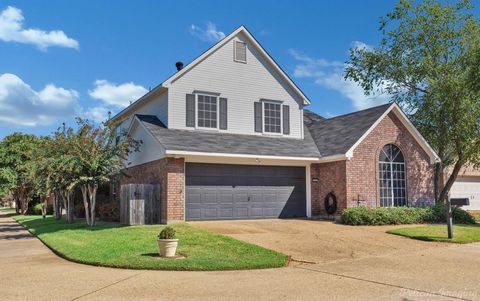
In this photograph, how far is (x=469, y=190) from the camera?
31562mm

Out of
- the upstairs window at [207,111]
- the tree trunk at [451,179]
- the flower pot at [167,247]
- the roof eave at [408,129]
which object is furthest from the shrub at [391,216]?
the flower pot at [167,247]

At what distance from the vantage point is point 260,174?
20.7 metres

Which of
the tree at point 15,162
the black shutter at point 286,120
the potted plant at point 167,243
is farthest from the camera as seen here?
the tree at point 15,162

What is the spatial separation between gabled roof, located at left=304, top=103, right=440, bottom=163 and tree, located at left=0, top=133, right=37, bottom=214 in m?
25.7

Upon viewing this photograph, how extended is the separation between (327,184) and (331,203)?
93 centimetres

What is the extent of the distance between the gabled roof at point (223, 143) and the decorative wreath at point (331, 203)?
1845mm

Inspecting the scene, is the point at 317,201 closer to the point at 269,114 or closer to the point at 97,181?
the point at 269,114

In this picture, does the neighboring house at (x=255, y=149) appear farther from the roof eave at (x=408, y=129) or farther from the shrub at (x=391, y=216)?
the shrub at (x=391, y=216)

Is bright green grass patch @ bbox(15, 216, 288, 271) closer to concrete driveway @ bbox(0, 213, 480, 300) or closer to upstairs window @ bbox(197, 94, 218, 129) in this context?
concrete driveway @ bbox(0, 213, 480, 300)

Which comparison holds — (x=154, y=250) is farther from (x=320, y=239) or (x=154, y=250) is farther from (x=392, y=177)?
(x=392, y=177)

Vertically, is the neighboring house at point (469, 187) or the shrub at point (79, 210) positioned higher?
the neighboring house at point (469, 187)

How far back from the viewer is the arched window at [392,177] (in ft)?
68.8

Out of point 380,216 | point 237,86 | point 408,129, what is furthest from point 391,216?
point 237,86

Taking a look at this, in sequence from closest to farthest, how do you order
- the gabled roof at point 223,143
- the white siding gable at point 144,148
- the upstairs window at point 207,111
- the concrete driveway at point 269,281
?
the concrete driveway at point 269,281, the gabled roof at point 223,143, the white siding gable at point 144,148, the upstairs window at point 207,111
